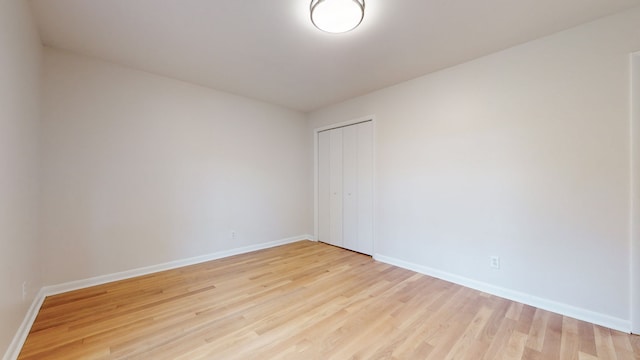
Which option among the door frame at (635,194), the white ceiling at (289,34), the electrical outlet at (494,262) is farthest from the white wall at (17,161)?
the door frame at (635,194)

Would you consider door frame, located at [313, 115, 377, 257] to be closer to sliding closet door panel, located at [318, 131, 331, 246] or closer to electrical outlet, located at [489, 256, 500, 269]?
sliding closet door panel, located at [318, 131, 331, 246]

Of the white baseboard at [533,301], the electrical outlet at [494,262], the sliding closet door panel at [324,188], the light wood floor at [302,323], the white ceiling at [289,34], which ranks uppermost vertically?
the white ceiling at [289,34]

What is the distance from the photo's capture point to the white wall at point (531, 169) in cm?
188

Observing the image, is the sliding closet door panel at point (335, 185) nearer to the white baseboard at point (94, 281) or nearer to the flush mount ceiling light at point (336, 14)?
the white baseboard at point (94, 281)

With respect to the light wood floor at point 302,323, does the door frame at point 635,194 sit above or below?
above

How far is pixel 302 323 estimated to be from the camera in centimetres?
190

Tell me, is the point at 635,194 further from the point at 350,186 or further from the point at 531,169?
the point at 350,186

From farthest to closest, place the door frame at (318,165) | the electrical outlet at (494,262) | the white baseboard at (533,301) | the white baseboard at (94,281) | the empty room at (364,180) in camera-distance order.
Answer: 1. the door frame at (318,165)
2. the electrical outlet at (494,262)
3. the white baseboard at (533,301)
4. the empty room at (364,180)
5. the white baseboard at (94,281)

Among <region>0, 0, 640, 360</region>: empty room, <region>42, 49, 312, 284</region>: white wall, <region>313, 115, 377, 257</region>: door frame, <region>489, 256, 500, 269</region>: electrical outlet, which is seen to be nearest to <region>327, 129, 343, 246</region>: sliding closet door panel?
<region>313, 115, 377, 257</region>: door frame

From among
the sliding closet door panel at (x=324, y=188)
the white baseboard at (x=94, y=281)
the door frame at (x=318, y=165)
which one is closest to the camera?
the white baseboard at (x=94, y=281)

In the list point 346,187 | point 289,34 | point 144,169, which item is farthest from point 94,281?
point 346,187

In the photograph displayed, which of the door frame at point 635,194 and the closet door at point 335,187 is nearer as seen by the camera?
the door frame at point 635,194

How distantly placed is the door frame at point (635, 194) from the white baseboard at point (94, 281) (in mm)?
3868

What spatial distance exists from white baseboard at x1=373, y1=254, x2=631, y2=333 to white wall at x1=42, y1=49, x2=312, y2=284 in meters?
2.51
